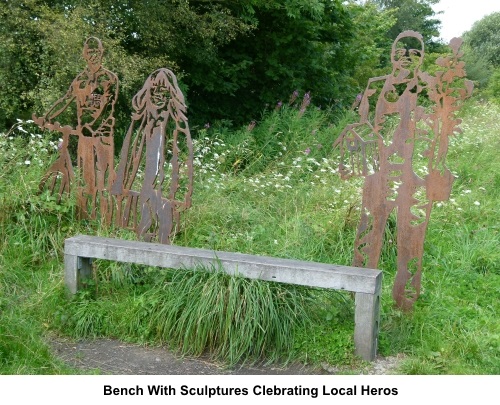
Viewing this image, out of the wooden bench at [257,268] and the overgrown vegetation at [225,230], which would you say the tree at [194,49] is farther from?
the wooden bench at [257,268]

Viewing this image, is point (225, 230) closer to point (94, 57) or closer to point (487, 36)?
point (94, 57)

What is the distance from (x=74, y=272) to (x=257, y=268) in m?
1.56

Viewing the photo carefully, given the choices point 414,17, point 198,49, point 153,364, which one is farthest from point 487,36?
point 153,364

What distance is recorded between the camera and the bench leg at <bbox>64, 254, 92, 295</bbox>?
4859mm

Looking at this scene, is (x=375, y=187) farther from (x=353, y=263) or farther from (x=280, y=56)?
(x=280, y=56)

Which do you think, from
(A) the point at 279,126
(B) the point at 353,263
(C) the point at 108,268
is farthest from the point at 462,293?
(A) the point at 279,126

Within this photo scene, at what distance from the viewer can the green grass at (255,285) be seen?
411 cm

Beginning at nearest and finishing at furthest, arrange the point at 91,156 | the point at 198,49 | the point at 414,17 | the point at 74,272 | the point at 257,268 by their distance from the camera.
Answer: the point at 257,268 < the point at 74,272 < the point at 91,156 < the point at 198,49 < the point at 414,17

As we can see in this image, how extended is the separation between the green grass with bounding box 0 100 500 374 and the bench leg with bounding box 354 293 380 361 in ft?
0.29

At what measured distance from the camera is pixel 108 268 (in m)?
5.04

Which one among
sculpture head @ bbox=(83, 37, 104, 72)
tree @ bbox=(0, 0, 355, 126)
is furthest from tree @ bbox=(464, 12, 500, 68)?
sculpture head @ bbox=(83, 37, 104, 72)

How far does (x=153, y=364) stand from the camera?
4.14 metres

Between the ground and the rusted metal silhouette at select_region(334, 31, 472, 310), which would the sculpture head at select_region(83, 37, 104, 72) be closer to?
the rusted metal silhouette at select_region(334, 31, 472, 310)

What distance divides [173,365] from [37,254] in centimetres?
203
